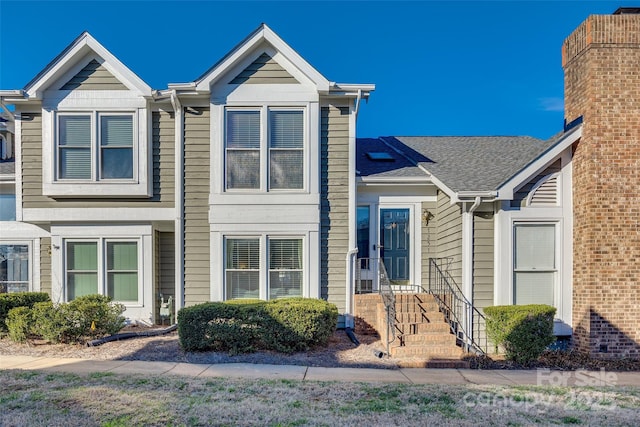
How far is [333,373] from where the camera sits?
22.7ft

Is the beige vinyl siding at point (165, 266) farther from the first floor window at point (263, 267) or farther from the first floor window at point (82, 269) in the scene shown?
the first floor window at point (263, 267)

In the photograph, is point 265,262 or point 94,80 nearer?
point 265,262

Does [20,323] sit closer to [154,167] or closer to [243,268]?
[154,167]

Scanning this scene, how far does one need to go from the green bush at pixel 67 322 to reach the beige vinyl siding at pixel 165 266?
6.98 ft

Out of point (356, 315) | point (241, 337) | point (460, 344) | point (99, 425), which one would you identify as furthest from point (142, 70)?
point (460, 344)

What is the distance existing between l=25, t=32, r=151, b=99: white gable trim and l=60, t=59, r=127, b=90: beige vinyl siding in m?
0.11

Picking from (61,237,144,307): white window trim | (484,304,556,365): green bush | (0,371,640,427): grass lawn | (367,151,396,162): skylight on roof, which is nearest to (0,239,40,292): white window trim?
(61,237,144,307): white window trim

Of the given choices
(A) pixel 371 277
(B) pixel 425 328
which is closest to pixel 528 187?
(B) pixel 425 328

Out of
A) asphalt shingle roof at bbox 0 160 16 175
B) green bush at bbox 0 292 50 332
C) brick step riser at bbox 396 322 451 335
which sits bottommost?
brick step riser at bbox 396 322 451 335

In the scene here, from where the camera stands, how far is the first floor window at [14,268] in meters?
11.2

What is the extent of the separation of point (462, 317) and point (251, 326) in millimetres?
4015

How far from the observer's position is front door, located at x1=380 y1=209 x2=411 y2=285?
35.3 ft

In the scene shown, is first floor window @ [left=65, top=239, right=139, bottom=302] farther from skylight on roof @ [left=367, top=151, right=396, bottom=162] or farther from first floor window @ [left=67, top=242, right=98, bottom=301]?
skylight on roof @ [left=367, top=151, right=396, bottom=162]

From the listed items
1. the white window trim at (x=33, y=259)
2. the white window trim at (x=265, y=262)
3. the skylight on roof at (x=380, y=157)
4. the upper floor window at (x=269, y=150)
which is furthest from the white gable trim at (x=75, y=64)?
the skylight on roof at (x=380, y=157)
